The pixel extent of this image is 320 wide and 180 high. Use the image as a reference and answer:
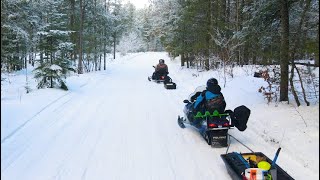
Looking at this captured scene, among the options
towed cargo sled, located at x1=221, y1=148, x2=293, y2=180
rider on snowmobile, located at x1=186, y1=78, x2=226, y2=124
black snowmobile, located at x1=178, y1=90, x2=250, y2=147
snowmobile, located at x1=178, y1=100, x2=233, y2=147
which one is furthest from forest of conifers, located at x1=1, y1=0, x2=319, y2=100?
towed cargo sled, located at x1=221, y1=148, x2=293, y2=180

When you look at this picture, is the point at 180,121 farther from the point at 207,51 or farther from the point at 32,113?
the point at 207,51

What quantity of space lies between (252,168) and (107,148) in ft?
11.4

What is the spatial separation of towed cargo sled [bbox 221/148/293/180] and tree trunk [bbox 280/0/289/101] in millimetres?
4666

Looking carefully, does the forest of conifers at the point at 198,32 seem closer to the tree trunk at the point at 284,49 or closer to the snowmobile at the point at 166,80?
the tree trunk at the point at 284,49

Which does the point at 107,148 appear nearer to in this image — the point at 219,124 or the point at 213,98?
the point at 219,124

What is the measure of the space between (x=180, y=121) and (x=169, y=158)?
9.23 ft

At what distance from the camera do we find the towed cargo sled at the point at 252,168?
16.8 ft

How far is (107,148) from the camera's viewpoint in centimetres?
751

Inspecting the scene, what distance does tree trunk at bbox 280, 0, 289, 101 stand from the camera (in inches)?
396

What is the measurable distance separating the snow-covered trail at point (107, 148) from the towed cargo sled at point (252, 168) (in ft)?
0.89

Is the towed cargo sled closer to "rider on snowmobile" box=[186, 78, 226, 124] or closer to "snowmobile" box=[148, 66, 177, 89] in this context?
"rider on snowmobile" box=[186, 78, 226, 124]

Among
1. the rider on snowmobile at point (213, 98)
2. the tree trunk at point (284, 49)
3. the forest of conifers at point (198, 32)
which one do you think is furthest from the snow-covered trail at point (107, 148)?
the tree trunk at point (284, 49)

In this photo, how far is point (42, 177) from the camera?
19.2ft

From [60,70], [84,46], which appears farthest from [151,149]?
[84,46]
